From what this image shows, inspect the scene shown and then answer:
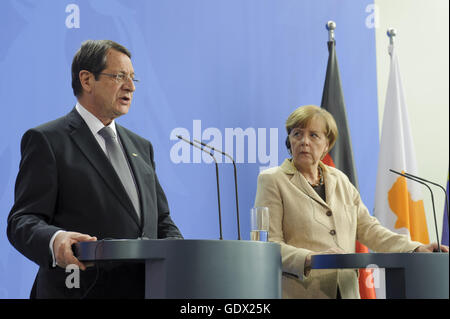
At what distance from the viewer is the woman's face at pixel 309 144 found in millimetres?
3127

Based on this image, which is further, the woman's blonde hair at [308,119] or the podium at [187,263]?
the woman's blonde hair at [308,119]

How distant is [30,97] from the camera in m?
4.17

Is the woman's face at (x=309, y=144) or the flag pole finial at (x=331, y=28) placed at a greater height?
the flag pole finial at (x=331, y=28)

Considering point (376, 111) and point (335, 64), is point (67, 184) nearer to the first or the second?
point (335, 64)

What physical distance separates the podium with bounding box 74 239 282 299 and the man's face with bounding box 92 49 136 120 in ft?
2.67

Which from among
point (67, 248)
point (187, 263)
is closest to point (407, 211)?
point (187, 263)

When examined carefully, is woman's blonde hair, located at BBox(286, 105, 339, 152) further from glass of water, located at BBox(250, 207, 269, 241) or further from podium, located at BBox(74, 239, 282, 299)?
podium, located at BBox(74, 239, 282, 299)

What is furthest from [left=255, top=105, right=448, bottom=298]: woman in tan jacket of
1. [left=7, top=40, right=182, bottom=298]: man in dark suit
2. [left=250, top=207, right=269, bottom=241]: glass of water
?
[left=7, top=40, right=182, bottom=298]: man in dark suit

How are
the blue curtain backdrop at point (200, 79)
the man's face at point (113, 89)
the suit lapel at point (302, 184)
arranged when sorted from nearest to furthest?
the man's face at point (113, 89) → the suit lapel at point (302, 184) → the blue curtain backdrop at point (200, 79)

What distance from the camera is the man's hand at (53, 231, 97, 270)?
1.74 m

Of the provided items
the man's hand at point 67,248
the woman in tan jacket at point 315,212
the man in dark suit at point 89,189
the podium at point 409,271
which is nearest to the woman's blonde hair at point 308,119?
the woman in tan jacket at point 315,212

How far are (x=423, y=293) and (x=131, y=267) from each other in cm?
104

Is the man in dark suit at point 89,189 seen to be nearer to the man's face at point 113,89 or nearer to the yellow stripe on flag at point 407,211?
the man's face at point 113,89

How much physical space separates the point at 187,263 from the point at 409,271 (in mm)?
908
